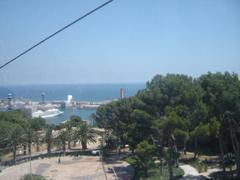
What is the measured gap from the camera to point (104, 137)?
1560 inches

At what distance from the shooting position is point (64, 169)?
31656 millimetres

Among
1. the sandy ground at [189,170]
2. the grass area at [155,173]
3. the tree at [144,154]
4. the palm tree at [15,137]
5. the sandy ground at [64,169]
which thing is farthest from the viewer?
the palm tree at [15,137]

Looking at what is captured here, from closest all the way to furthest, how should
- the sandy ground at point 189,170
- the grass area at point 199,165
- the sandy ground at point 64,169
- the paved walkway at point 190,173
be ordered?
the paved walkway at point 190,173, the sandy ground at point 189,170, the grass area at point 199,165, the sandy ground at point 64,169

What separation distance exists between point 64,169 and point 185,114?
44.3ft

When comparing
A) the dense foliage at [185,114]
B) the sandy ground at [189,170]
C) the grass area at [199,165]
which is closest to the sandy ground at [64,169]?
the dense foliage at [185,114]

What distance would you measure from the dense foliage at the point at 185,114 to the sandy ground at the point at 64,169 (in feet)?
13.1

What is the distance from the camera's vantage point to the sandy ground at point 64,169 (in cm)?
2876

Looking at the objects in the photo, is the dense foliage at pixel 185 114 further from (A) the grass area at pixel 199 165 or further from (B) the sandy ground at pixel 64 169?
(B) the sandy ground at pixel 64 169

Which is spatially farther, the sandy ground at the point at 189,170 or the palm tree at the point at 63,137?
the palm tree at the point at 63,137

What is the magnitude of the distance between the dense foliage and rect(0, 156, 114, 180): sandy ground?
3.99 m

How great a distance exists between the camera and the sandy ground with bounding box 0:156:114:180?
28.8 meters

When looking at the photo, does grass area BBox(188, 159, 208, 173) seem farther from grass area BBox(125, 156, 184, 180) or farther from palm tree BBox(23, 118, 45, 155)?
palm tree BBox(23, 118, 45, 155)

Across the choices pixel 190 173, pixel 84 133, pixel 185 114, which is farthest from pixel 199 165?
pixel 84 133

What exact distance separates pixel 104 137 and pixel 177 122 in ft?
65.2
